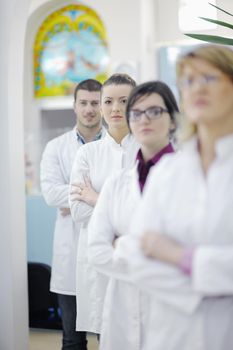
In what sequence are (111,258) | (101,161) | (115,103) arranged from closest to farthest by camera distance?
(111,258)
(115,103)
(101,161)

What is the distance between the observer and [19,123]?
2.91 metres

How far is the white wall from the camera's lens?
283 cm

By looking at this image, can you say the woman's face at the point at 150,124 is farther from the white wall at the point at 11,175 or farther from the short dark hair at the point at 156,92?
the white wall at the point at 11,175

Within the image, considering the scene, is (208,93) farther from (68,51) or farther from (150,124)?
(68,51)

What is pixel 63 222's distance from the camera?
294cm

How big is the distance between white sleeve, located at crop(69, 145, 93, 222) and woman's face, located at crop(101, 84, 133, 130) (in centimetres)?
20

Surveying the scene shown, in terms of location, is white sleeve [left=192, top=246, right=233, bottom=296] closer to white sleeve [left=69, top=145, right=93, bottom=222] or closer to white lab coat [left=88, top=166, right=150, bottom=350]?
white lab coat [left=88, top=166, right=150, bottom=350]

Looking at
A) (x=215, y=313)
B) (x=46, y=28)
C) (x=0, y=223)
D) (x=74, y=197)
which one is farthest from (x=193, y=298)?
(x=46, y=28)

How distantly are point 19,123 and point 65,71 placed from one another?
4.10 metres

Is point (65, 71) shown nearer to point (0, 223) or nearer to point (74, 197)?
point (0, 223)

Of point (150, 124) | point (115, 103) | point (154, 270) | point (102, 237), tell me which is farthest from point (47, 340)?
point (154, 270)

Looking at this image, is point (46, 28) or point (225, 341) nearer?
point (225, 341)

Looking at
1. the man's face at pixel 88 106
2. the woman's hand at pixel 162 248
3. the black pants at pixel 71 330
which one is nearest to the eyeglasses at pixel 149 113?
the woman's hand at pixel 162 248

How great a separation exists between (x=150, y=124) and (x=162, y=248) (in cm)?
47
